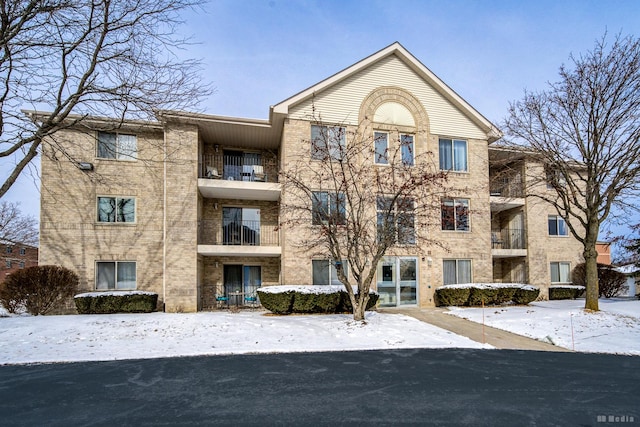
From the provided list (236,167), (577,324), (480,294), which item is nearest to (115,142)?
(236,167)

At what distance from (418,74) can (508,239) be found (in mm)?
9823

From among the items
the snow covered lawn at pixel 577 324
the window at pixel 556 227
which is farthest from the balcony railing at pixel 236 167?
the window at pixel 556 227

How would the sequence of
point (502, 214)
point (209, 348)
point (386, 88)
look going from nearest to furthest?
1. point (209, 348)
2. point (386, 88)
3. point (502, 214)

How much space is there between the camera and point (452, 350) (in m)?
9.66

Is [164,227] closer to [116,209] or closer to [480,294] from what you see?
[116,209]

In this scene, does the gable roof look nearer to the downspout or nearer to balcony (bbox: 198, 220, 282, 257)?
the downspout

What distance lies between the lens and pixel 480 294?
1683 centimetres

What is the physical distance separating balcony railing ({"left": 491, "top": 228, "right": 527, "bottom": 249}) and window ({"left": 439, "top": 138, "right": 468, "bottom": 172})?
16.6 feet

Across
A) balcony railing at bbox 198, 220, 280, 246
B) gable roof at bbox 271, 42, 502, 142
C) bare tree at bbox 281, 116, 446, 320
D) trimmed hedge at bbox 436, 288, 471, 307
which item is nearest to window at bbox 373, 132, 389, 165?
bare tree at bbox 281, 116, 446, 320

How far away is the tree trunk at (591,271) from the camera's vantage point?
14375mm

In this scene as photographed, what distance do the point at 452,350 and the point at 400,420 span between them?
5.10 meters

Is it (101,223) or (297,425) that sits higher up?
(101,223)

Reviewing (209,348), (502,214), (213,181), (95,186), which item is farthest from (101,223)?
(502,214)

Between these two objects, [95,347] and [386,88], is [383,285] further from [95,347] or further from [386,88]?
[95,347]
